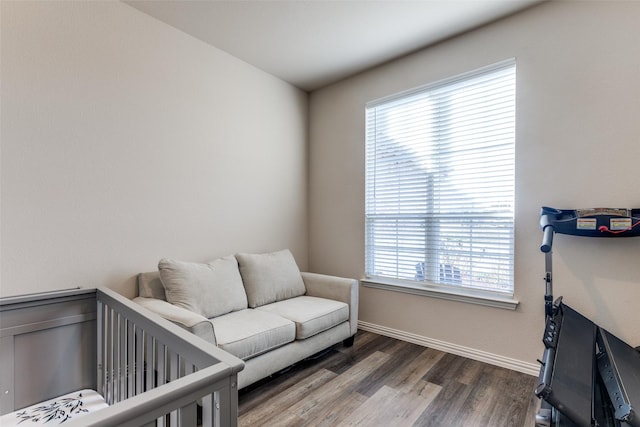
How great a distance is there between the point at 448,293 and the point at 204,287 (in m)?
2.01

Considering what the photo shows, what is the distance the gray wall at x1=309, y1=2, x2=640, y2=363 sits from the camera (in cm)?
199

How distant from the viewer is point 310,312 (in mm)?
2482

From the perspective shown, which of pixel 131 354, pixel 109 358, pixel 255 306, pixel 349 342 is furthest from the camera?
pixel 349 342

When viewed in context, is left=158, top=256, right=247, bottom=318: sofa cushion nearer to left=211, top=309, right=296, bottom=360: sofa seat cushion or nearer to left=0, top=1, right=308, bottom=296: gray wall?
left=211, top=309, right=296, bottom=360: sofa seat cushion

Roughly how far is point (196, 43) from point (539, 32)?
8.93 ft

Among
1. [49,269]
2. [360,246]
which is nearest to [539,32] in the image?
[360,246]

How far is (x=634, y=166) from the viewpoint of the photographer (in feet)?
6.44

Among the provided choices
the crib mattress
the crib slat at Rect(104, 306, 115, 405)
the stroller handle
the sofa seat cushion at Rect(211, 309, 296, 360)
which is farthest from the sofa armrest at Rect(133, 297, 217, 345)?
the stroller handle

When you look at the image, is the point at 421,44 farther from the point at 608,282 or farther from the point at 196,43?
the point at 608,282

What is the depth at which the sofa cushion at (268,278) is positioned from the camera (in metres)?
2.68

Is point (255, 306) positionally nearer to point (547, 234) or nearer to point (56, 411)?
point (56, 411)

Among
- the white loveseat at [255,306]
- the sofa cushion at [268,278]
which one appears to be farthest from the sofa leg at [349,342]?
the sofa cushion at [268,278]

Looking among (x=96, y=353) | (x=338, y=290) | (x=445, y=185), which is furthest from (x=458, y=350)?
(x=96, y=353)

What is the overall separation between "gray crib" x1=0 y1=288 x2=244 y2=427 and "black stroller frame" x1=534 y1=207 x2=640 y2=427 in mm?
1305
